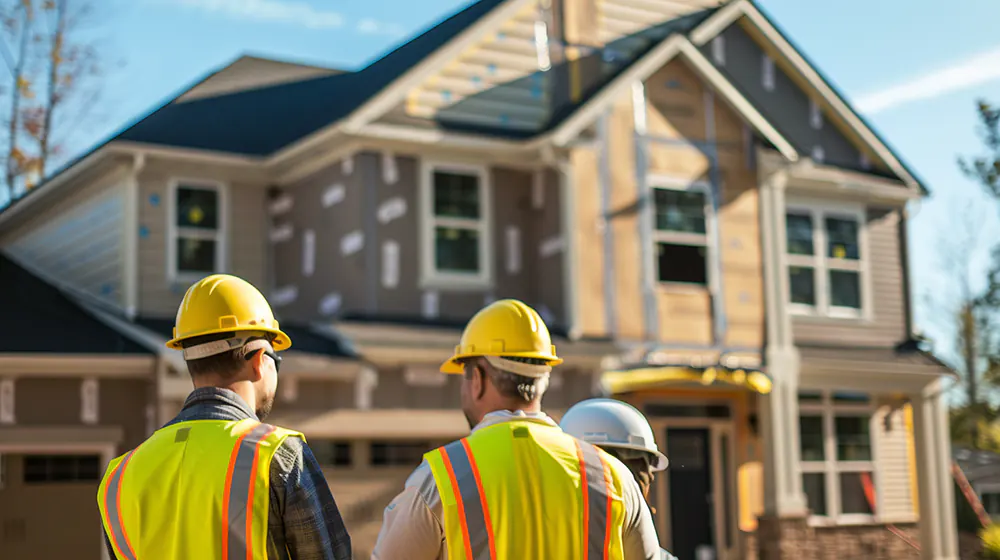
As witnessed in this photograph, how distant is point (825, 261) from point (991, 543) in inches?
228

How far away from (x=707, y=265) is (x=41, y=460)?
9.32 m

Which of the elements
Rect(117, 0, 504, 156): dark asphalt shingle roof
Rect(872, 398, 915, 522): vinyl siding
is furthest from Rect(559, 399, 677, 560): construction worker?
Rect(872, 398, 915, 522): vinyl siding

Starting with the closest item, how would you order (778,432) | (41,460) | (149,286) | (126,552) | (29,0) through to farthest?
(126,552) → (41,460) → (149,286) → (778,432) → (29,0)

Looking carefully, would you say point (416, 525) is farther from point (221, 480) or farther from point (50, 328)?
point (50, 328)

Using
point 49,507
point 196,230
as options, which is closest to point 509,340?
point 49,507

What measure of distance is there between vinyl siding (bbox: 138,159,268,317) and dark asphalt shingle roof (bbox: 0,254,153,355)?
0.96 meters

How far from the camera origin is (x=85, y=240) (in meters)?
18.7

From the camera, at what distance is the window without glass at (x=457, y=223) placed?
16828 millimetres

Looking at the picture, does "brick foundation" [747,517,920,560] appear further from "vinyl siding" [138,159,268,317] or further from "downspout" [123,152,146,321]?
"downspout" [123,152,146,321]

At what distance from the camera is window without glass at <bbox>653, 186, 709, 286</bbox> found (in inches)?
707

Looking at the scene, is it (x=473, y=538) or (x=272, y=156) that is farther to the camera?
(x=272, y=156)

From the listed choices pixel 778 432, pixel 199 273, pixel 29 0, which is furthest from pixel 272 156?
pixel 29 0

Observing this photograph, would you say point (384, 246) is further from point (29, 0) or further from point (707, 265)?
point (29, 0)

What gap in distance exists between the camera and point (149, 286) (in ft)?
56.3
